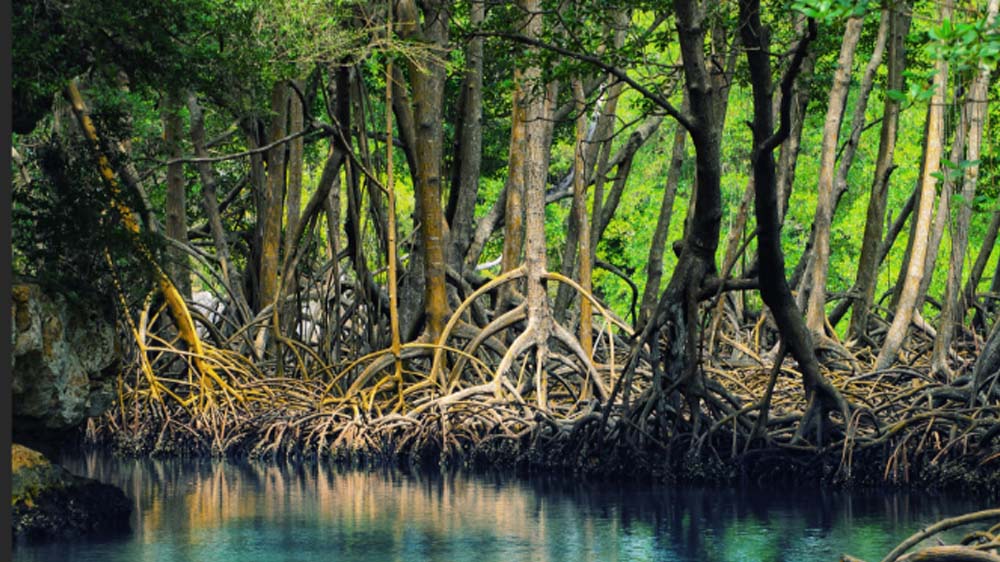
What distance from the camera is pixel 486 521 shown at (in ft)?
42.5

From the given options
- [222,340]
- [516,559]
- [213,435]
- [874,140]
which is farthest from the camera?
[874,140]

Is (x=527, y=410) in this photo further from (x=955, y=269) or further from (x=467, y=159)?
(x=955, y=269)

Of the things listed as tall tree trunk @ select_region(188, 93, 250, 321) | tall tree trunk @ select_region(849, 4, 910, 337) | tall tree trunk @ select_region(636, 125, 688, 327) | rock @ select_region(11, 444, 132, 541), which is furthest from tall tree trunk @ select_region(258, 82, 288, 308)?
rock @ select_region(11, 444, 132, 541)

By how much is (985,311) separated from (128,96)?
9542 millimetres

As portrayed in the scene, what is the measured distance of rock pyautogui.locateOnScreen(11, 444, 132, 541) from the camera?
12000 millimetres

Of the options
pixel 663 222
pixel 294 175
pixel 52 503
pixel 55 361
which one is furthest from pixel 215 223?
pixel 52 503

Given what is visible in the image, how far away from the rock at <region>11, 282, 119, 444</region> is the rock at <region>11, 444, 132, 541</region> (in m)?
0.47

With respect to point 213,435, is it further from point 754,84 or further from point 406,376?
point 754,84

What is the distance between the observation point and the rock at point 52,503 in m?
12.0

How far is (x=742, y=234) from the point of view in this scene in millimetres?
20484

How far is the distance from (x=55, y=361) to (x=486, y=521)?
130 inches

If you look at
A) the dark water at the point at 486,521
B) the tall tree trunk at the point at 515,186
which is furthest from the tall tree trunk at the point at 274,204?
the dark water at the point at 486,521

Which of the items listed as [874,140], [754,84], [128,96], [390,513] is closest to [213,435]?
[128,96]

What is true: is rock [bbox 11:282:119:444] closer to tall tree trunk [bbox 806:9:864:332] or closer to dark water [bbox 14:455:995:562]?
dark water [bbox 14:455:995:562]
